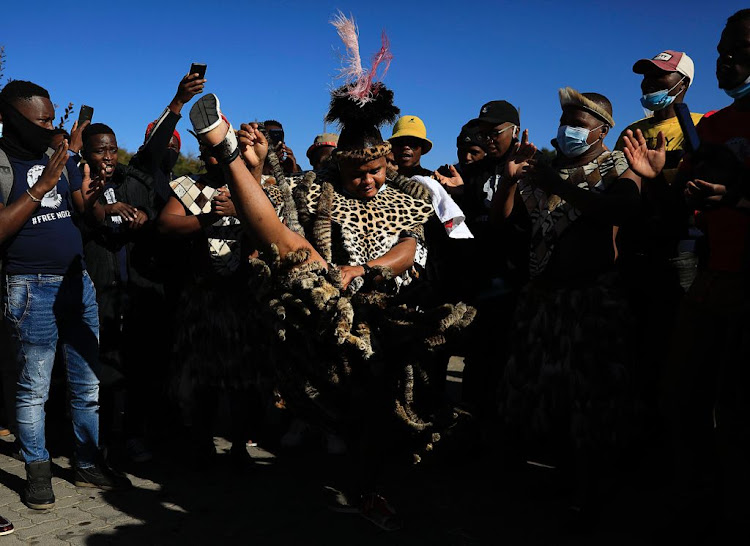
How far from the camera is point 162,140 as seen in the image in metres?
5.00

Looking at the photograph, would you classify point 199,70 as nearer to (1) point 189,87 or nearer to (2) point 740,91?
(1) point 189,87

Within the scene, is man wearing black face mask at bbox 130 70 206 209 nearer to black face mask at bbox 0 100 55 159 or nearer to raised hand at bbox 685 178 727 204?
black face mask at bbox 0 100 55 159

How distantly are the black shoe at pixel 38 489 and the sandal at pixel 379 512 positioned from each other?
181 centimetres

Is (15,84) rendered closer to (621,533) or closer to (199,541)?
(199,541)

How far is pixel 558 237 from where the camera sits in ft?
12.4

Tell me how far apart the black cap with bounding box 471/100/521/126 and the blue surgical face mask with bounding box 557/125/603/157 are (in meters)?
1.17

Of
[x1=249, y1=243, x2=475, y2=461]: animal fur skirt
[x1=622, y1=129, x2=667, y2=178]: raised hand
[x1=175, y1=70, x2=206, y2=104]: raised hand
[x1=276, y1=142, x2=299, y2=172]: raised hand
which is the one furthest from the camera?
[x1=276, y1=142, x2=299, y2=172]: raised hand

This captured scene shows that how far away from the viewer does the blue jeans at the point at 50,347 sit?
3.83 m

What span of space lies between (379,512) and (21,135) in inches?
113

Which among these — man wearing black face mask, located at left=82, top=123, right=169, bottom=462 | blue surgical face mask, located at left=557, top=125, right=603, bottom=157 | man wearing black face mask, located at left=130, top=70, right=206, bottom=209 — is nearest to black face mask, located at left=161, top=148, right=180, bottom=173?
man wearing black face mask, located at left=130, top=70, right=206, bottom=209

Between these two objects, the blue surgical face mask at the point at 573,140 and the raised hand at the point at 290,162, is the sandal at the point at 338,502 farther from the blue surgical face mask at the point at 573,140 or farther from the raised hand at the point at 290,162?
the raised hand at the point at 290,162

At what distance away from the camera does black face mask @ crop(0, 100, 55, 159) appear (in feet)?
12.3

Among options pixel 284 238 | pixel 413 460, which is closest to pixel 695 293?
pixel 413 460

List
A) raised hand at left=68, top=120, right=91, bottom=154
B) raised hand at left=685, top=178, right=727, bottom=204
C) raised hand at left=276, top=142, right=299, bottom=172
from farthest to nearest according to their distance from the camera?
raised hand at left=276, top=142, right=299, bottom=172
raised hand at left=68, top=120, right=91, bottom=154
raised hand at left=685, top=178, right=727, bottom=204
